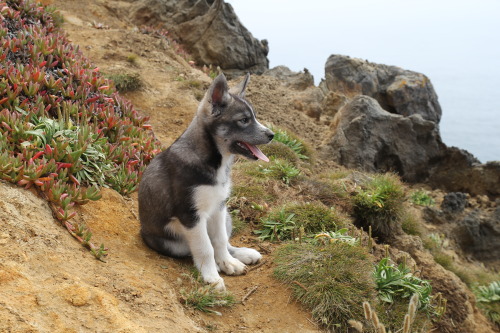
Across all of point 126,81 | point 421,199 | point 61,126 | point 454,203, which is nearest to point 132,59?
A: point 126,81

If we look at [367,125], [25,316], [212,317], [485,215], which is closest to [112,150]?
[212,317]

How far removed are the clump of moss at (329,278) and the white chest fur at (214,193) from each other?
3.60ft

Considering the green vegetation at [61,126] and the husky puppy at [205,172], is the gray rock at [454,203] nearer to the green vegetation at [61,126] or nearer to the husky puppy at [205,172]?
the green vegetation at [61,126]

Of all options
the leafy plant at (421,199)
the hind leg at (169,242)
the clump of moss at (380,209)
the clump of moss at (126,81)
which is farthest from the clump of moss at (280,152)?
the leafy plant at (421,199)

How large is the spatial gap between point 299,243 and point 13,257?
3223mm

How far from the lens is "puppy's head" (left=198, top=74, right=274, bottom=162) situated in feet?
17.9

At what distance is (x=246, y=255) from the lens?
6.31 metres

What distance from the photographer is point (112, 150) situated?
24.4 ft

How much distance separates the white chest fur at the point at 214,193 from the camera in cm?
538

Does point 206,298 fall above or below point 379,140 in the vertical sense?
below

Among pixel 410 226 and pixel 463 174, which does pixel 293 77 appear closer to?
pixel 463 174

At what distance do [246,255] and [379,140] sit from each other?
7.96 metres

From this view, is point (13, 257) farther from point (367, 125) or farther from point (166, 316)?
point (367, 125)

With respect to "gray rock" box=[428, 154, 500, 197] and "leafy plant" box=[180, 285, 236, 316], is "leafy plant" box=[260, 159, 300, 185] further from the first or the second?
"gray rock" box=[428, 154, 500, 197]
